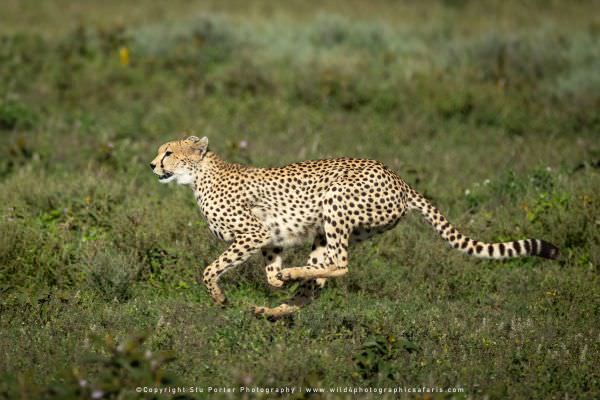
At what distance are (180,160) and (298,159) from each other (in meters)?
3.34

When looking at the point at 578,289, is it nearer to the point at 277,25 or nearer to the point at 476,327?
the point at 476,327

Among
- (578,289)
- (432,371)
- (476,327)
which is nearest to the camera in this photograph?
(432,371)

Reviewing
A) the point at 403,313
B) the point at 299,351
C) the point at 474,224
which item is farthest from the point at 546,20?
the point at 299,351

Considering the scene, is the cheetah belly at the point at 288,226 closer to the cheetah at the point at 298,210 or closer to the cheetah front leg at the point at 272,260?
the cheetah at the point at 298,210

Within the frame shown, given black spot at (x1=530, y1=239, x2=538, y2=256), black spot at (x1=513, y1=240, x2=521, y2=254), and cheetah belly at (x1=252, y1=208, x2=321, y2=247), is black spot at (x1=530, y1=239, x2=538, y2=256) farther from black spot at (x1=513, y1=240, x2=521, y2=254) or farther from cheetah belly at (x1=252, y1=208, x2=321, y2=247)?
cheetah belly at (x1=252, y1=208, x2=321, y2=247)

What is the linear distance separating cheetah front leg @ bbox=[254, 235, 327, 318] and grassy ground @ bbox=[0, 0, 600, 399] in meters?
0.10

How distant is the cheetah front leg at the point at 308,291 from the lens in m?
6.71

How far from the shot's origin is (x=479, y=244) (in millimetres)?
6480

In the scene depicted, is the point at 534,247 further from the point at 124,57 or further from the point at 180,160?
the point at 124,57

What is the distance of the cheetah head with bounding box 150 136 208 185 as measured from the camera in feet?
23.0

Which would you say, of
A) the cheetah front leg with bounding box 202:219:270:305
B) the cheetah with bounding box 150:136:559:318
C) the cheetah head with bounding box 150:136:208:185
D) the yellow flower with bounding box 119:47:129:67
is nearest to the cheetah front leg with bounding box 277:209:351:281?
the cheetah with bounding box 150:136:559:318

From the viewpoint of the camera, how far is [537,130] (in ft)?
38.9

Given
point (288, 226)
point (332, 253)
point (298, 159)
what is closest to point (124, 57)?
point (298, 159)

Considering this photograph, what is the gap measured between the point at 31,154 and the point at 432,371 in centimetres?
591
